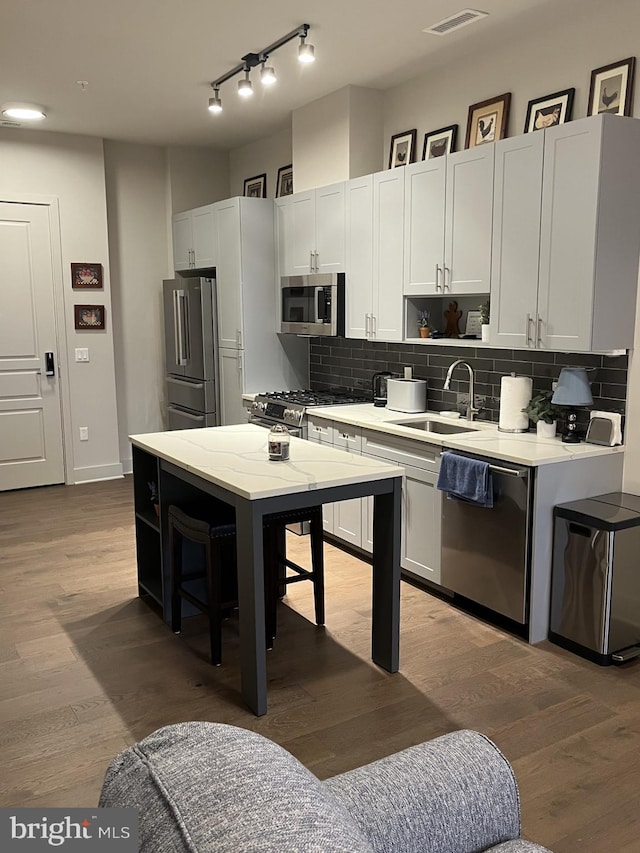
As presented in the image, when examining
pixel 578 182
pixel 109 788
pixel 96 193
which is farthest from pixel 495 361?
pixel 96 193

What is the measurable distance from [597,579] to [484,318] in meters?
1.56

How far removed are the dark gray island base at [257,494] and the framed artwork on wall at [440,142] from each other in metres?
2.11

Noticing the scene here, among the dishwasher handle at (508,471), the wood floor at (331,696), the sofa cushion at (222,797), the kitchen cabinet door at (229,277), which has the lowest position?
the wood floor at (331,696)

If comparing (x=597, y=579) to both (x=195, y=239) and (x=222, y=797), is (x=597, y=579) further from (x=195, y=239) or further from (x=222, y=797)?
(x=195, y=239)

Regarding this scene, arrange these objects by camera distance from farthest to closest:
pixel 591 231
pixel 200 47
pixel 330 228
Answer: pixel 330 228
pixel 200 47
pixel 591 231

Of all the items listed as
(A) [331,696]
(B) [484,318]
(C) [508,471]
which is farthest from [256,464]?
(B) [484,318]

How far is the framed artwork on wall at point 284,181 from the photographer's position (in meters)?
5.98

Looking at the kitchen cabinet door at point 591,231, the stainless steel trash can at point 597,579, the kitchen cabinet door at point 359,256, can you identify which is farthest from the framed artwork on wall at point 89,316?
the stainless steel trash can at point 597,579

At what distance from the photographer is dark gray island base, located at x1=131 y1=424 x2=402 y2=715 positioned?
2.72 m

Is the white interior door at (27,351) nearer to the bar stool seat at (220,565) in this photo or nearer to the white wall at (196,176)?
the white wall at (196,176)

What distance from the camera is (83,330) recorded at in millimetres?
6461

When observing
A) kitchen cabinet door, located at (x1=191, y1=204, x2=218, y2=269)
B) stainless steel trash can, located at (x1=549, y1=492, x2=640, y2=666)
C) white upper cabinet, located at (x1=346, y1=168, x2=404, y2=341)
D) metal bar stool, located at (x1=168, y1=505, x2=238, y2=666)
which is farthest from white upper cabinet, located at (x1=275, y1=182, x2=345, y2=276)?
stainless steel trash can, located at (x1=549, y1=492, x2=640, y2=666)

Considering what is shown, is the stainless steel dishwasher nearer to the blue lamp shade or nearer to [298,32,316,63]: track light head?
the blue lamp shade

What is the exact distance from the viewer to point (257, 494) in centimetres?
264
